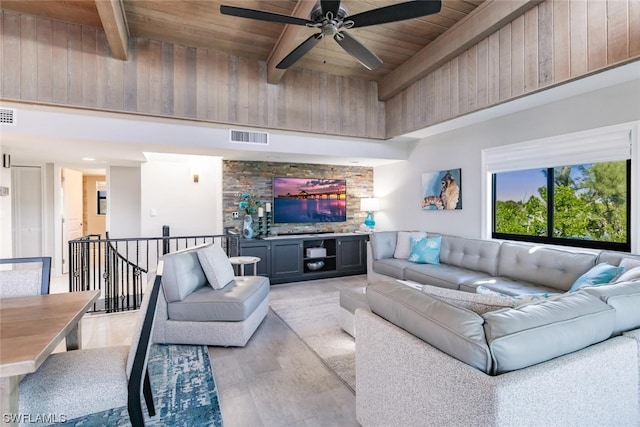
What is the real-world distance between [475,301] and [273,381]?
160cm

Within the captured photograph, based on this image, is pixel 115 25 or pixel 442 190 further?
pixel 442 190

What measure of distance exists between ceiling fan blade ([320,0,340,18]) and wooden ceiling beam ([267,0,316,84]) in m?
0.59

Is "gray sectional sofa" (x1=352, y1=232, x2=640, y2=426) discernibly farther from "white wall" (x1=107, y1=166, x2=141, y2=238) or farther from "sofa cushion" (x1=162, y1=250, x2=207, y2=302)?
"white wall" (x1=107, y1=166, x2=141, y2=238)

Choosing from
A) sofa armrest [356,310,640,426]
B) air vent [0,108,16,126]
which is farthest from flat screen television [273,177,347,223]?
sofa armrest [356,310,640,426]

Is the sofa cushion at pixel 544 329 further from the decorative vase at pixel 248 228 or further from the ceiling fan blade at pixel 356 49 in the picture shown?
the decorative vase at pixel 248 228

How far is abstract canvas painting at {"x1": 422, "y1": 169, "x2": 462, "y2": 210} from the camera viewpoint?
4.73m

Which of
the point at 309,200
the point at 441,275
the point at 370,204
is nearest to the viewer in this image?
the point at 441,275

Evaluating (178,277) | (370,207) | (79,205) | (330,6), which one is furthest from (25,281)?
(79,205)

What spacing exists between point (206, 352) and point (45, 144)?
3.41 m

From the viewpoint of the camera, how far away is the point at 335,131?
4.97m

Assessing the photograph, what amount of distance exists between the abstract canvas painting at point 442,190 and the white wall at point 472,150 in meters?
0.09

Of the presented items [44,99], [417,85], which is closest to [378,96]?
[417,85]

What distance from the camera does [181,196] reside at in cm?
562

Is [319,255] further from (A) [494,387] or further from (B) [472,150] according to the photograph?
(A) [494,387]
